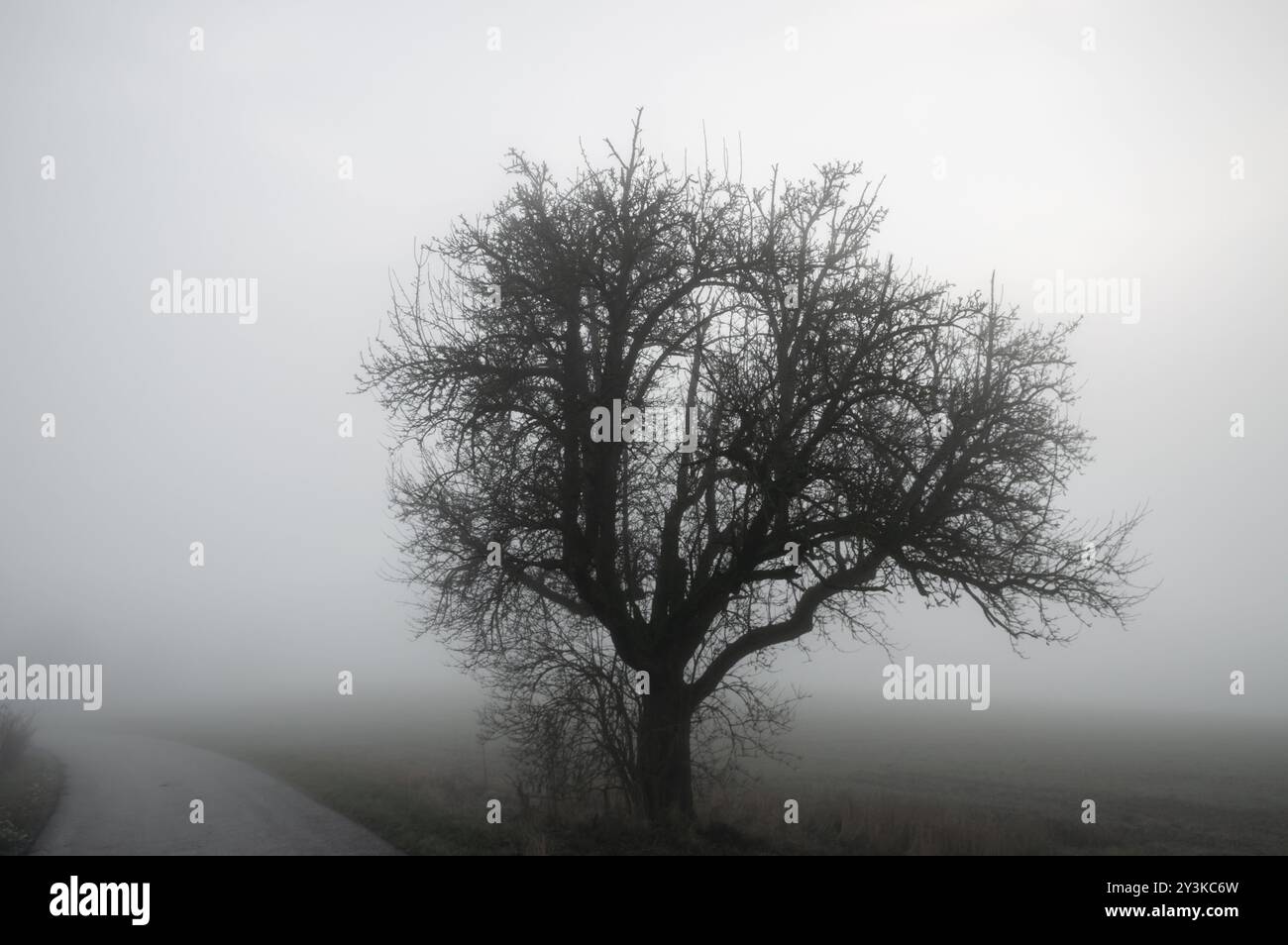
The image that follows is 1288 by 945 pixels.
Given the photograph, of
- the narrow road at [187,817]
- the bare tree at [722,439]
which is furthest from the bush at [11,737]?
the bare tree at [722,439]

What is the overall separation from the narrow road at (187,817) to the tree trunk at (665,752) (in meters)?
3.92

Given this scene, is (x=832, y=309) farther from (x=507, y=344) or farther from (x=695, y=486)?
(x=507, y=344)

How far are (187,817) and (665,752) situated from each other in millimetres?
10394

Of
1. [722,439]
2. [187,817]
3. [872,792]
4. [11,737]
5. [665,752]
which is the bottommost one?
[872,792]

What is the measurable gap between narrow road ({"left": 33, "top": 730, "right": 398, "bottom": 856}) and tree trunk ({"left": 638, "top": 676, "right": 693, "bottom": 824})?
3.92 metres

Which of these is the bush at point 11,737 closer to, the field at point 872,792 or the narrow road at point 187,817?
the narrow road at point 187,817

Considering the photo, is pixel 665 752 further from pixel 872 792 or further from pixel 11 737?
pixel 11 737

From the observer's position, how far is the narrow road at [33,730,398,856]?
1259cm

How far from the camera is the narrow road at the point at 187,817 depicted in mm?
12594

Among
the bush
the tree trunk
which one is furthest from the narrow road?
the tree trunk

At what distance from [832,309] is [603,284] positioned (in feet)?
11.0

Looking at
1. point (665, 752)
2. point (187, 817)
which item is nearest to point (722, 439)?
point (665, 752)

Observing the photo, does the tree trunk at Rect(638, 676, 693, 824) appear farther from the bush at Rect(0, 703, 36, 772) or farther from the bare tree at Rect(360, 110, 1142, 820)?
the bush at Rect(0, 703, 36, 772)

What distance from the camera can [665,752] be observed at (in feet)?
41.2
